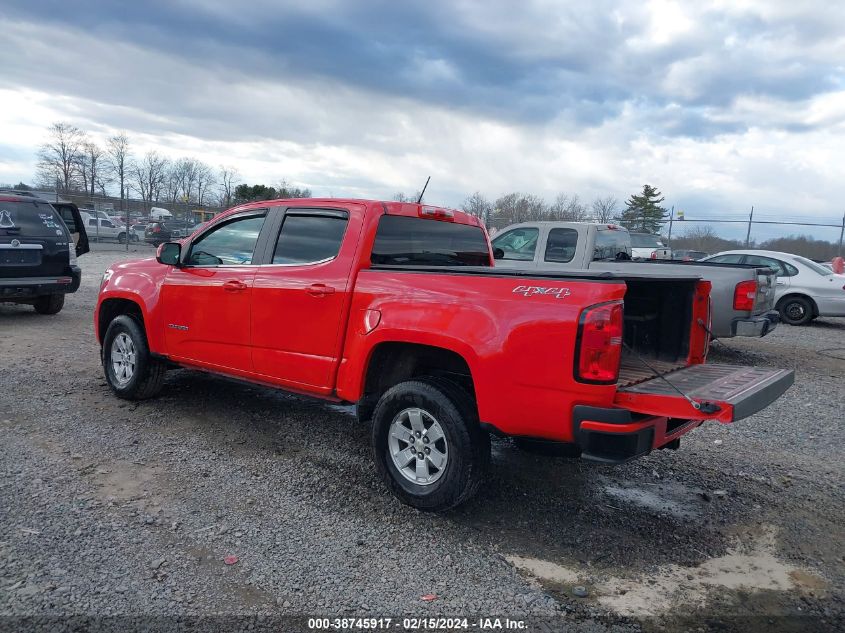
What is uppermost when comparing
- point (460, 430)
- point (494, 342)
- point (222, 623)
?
point (494, 342)

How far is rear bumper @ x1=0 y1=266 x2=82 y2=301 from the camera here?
370 inches

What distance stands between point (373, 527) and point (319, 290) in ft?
5.31

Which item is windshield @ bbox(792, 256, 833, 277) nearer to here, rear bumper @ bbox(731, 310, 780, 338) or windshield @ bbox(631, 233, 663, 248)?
rear bumper @ bbox(731, 310, 780, 338)

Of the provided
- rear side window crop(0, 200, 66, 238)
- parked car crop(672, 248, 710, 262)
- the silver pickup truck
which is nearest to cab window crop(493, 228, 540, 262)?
the silver pickup truck

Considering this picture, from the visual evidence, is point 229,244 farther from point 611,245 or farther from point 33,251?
point 611,245

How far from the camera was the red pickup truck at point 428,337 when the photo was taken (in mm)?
3281

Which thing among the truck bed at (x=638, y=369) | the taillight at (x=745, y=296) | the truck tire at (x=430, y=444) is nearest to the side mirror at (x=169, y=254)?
the truck tire at (x=430, y=444)

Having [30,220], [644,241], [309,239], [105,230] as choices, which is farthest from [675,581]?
[105,230]

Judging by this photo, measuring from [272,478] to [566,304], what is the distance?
2329mm

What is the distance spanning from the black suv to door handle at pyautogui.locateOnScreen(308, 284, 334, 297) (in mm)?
7143

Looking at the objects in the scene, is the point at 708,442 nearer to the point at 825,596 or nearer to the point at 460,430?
the point at 825,596

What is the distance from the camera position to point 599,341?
321 centimetres

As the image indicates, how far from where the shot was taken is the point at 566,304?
129 inches

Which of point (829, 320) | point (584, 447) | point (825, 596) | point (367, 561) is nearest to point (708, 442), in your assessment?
point (825, 596)
